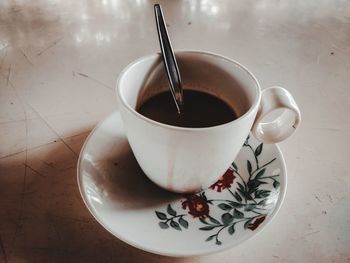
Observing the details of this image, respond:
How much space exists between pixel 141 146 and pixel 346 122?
43 centimetres

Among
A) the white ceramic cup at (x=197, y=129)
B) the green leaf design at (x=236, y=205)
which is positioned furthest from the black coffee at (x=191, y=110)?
the green leaf design at (x=236, y=205)

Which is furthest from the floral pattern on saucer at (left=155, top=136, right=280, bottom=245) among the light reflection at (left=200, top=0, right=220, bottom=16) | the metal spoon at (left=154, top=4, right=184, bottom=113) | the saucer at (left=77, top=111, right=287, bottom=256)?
the light reflection at (left=200, top=0, right=220, bottom=16)

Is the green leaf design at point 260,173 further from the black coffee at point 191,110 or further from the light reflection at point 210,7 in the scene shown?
the light reflection at point 210,7

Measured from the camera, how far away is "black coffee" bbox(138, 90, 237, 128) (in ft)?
1.66

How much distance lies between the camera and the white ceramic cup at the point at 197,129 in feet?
1.34

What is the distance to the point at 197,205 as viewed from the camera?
1.59 ft

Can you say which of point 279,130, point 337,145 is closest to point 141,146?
point 279,130

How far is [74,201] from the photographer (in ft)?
1.67

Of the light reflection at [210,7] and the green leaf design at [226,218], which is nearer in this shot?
the green leaf design at [226,218]

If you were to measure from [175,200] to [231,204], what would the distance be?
0.07m

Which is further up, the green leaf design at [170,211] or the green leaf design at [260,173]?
the green leaf design at [260,173]

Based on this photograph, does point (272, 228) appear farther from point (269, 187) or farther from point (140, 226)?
point (140, 226)

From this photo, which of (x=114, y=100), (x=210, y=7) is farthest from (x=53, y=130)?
(x=210, y=7)

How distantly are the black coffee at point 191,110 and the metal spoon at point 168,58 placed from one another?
14mm
